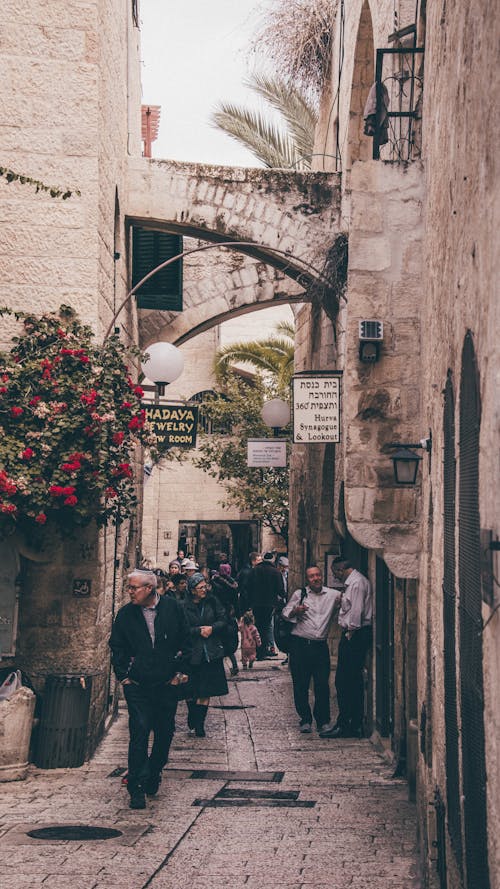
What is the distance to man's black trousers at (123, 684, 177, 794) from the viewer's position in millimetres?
7977

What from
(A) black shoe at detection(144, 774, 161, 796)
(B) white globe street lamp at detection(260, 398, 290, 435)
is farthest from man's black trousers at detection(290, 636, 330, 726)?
(B) white globe street lamp at detection(260, 398, 290, 435)

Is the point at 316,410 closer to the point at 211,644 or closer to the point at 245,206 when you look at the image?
the point at 245,206

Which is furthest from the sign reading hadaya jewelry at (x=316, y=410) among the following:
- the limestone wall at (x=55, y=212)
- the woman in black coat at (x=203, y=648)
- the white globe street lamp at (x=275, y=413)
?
the white globe street lamp at (x=275, y=413)

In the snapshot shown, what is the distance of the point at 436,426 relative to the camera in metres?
5.96

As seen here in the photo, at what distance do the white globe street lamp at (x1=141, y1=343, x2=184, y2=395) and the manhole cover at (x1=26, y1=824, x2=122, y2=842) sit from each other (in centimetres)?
545

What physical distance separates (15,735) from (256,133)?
1590 centimetres

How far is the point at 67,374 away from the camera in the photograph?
941 cm

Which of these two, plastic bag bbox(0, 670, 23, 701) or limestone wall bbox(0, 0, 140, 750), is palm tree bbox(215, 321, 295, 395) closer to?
limestone wall bbox(0, 0, 140, 750)

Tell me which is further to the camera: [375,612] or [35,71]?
[375,612]

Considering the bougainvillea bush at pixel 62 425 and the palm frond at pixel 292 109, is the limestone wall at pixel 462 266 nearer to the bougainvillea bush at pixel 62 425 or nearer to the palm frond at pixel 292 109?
the bougainvillea bush at pixel 62 425

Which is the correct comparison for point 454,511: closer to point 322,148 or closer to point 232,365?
point 322,148

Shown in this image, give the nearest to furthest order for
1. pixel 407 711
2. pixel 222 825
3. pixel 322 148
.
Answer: pixel 222 825
pixel 407 711
pixel 322 148

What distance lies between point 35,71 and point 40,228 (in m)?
1.35

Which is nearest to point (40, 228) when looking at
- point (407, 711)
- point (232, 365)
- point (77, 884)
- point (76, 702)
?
point (76, 702)
